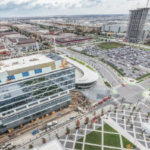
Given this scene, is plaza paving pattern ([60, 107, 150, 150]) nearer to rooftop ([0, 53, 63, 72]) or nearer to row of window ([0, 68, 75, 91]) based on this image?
row of window ([0, 68, 75, 91])

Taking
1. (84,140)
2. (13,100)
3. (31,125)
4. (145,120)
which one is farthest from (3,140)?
(145,120)

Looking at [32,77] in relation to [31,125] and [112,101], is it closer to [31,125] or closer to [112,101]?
[31,125]

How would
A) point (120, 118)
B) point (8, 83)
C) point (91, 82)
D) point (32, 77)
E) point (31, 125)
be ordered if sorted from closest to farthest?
1. point (8, 83)
2. point (32, 77)
3. point (31, 125)
4. point (120, 118)
5. point (91, 82)

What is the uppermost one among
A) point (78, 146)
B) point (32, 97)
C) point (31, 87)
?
point (31, 87)

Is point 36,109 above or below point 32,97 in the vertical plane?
below

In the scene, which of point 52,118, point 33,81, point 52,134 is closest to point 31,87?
point 33,81

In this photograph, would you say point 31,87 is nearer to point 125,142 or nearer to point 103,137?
point 103,137
